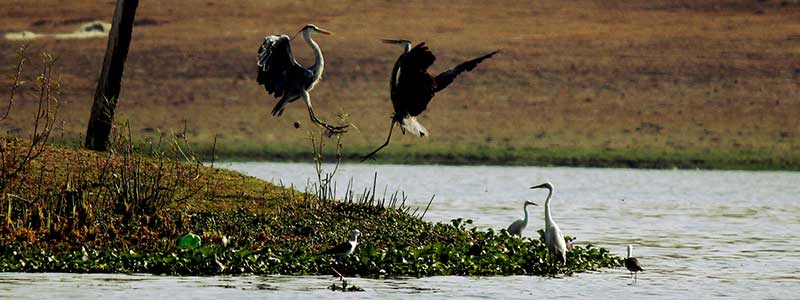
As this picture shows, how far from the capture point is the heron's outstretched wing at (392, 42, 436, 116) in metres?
21.9

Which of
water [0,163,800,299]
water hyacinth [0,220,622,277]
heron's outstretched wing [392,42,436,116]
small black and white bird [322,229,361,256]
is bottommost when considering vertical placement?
water [0,163,800,299]

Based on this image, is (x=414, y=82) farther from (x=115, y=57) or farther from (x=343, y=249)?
(x=115, y=57)

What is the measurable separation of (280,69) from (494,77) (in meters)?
46.8

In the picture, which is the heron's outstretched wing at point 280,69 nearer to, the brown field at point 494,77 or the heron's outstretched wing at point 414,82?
the heron's outstretched wing at point 414,82

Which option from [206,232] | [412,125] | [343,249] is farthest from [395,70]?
[206,232]

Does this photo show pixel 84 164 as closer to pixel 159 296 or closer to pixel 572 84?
pixel 159 296

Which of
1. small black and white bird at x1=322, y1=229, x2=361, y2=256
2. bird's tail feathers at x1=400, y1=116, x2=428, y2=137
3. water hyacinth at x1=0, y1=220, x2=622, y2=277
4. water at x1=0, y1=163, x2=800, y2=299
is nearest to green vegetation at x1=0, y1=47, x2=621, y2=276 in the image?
water hyacinth at x1=0, y1=220, x2=622, y2=277

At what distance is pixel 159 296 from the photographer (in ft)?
58.1

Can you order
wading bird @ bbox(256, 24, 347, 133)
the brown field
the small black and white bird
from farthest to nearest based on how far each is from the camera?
the brown field
wading bird @ bbox(256, 24, 347, 133)
the small black and white bird

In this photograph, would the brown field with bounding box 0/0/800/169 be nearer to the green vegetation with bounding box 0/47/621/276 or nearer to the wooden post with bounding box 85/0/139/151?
the wooden post with bounding box 85/0/139/151

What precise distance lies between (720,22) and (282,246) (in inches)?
2272

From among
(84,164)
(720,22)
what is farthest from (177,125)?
(84,164)

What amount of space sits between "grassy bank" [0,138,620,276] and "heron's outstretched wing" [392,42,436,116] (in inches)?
68.8

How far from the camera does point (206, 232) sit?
70.6ft
